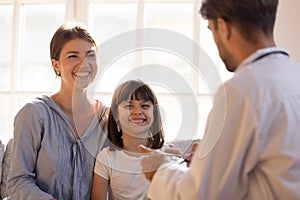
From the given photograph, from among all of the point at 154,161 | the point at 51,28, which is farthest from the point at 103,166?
the point at 51,28

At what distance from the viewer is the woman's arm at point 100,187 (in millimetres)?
1847

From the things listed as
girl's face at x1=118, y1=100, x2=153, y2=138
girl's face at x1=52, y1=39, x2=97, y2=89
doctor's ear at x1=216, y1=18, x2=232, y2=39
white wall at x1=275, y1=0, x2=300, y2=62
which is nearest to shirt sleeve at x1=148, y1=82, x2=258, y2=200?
doctor's ear at x1=216, y1=18, x2=232, y2=39

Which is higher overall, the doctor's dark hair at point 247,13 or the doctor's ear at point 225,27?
Answer: the doctor's dark hair at point 247,13

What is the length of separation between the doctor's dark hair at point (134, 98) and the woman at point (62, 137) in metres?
0.07

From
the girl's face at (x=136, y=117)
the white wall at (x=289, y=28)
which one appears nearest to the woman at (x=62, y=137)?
the girl's face at (x=136, y=117)

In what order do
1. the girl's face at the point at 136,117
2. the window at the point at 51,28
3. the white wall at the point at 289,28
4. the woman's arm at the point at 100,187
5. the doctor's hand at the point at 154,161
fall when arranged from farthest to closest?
the window at the point at 51,28 → the white wall at the point at 289,28 → the woman's arm at the point at 100,187 → the girl's face at the point at 136,117 → the doctor's hand at the point at 154,161

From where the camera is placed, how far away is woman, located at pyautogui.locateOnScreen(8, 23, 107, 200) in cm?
186

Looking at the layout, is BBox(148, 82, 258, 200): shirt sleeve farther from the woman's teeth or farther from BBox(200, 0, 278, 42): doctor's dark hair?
the woman's teeth

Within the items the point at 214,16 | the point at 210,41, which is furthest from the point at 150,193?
the point at 210,41

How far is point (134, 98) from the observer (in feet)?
5.83

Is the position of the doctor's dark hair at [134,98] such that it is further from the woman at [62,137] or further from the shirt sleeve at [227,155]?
the shirt sleeve at [227,155]

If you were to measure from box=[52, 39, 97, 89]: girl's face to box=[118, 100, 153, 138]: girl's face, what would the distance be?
0.20m

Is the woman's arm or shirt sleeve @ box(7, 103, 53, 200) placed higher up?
shirt sleeve @ box(7, 103, 53, 200)

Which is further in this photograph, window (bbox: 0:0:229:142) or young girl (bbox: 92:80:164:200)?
window (bbox: 0:0:229:142)
